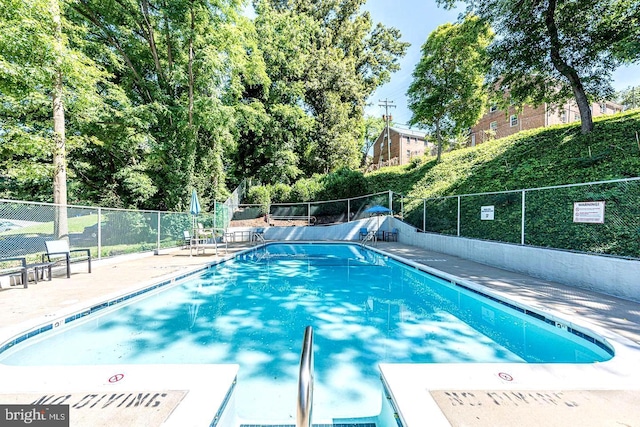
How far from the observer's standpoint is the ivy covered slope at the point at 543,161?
864 cm

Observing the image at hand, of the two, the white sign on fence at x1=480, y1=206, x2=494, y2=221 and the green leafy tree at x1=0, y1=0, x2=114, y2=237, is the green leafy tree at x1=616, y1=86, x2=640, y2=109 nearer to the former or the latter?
the white sign on fence at x1=480, y1=206, x2=494, y2=221

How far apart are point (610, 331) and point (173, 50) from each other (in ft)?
58.6

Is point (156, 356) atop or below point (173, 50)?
below

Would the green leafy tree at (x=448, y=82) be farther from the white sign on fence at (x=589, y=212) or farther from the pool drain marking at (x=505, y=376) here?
the pool drain marking at (x=505, y=376)

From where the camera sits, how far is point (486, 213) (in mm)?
8375

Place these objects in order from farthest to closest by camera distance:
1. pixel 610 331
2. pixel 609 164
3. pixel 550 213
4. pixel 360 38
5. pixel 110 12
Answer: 1. pixel 360 38
2. pixel 110 12
3. pixel 609 164
4. pixel 550 213
5. pixel 610 331

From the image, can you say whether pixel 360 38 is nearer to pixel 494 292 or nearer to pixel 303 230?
pixel 303 230

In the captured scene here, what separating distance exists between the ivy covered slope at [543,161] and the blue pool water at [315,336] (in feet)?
23.1

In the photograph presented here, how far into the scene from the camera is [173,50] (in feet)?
44.3

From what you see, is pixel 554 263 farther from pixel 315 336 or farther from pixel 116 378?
pixel 116 378

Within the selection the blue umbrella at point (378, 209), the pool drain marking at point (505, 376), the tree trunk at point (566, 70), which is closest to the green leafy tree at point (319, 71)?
the blue umbrella at point (378, 209)

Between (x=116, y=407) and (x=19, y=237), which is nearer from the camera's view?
(x=116, y=407)

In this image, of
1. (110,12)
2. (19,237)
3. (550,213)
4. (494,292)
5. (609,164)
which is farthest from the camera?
(110,12)

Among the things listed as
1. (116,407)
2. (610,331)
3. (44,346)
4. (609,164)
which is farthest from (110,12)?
(609,164)
